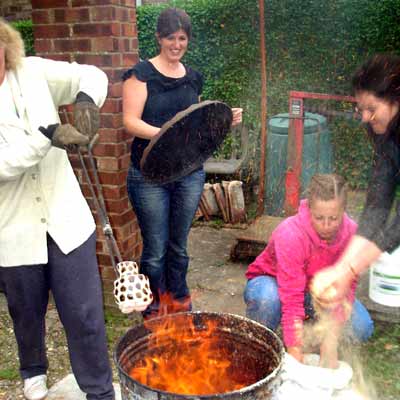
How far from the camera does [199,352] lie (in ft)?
7.25

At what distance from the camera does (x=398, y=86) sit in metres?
2.28

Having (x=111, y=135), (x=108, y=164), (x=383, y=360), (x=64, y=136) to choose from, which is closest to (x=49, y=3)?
(x=111, y=135)

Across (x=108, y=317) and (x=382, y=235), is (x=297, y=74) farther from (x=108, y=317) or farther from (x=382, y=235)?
(x=382, y=235)

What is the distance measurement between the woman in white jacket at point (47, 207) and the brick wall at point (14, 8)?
634 centimetres

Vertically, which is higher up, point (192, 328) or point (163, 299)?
point (192, 328)

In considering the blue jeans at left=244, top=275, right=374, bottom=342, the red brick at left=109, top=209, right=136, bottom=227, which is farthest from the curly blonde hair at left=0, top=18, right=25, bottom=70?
the blue jeans at left=244, top=275, right=374, bottom=342

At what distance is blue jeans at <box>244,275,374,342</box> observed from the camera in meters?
2.88

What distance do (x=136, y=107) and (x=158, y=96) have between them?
0.15m

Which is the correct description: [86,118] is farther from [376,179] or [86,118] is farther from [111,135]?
[376,179]

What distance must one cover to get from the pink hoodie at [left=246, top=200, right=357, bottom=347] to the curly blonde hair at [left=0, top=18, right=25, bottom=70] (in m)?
1.61

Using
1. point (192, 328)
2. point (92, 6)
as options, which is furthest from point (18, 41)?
point (192, 328)

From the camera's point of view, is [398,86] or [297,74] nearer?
[398,86]

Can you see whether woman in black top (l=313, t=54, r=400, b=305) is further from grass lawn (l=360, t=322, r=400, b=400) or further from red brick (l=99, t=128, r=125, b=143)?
red brick (l=99, t=128, r=125, b=143)

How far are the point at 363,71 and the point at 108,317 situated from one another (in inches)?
97.5
